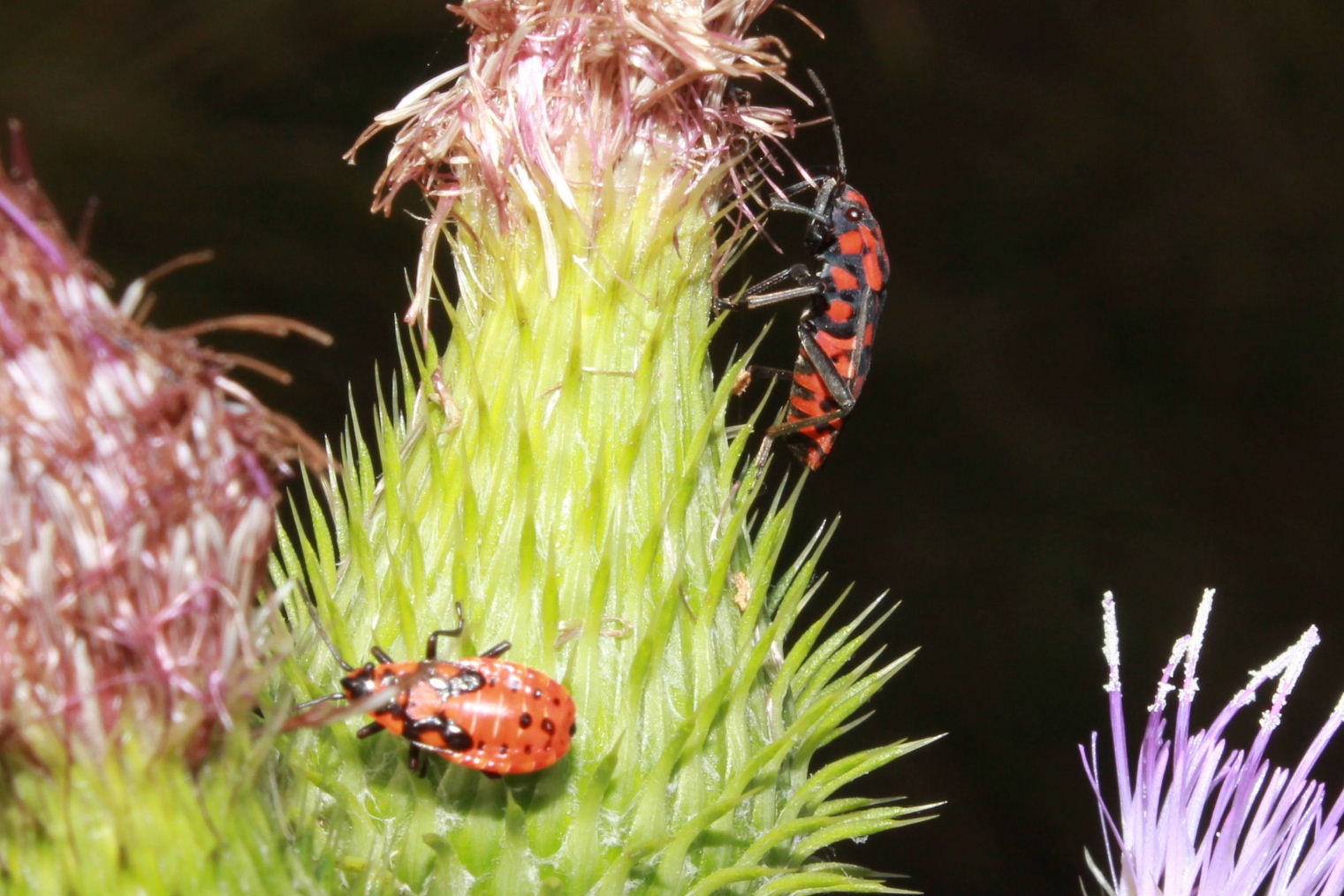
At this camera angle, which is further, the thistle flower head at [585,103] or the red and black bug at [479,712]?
the thistle flower head at [585,103]

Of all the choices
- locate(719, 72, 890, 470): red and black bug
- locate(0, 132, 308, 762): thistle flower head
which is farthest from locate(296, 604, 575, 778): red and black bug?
locate(719, 72, 890, 470): red and black bug

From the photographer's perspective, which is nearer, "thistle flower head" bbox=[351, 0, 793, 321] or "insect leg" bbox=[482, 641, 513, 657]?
"insect leg" bbox=[482, 641, 513, 657]

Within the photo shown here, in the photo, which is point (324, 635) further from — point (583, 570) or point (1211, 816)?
point (1211, 816)

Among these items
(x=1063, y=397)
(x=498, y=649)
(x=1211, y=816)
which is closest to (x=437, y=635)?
(x=498, y=649)

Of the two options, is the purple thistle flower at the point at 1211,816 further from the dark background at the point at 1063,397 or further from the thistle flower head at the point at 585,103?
the dark background at the point at 1063,397

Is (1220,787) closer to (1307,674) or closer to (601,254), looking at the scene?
(601,254)

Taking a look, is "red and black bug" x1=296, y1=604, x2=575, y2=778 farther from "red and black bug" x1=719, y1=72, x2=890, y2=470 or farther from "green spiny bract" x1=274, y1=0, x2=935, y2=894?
"red and black bug" x1=719, y1=72, x2=890, y2=470

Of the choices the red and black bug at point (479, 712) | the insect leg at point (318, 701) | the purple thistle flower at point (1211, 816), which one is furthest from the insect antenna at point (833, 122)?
the insect leg at point (318, 701)
